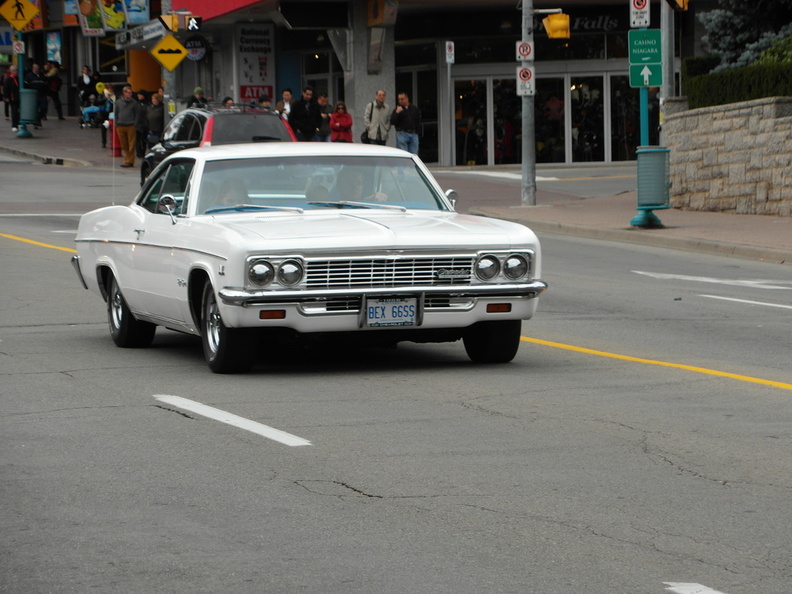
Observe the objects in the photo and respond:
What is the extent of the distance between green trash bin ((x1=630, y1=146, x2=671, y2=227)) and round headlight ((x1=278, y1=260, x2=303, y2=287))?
575 inches

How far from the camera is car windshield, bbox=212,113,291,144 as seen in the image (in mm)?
26531

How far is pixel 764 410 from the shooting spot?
867 centimetres

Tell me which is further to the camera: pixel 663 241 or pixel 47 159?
pixel 47 159

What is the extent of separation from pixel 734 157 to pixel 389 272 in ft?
58.0

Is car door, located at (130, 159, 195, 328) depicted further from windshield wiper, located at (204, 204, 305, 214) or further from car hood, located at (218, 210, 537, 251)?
car hood, located at (218, 210, 537, 251)

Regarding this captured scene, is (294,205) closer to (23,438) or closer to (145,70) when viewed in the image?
(23,438)

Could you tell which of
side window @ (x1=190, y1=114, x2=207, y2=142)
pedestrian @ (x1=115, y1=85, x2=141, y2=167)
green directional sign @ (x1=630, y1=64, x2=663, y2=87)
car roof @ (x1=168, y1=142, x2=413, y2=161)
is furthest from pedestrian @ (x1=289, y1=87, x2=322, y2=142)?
car roof @ (x1=168, y1=142, x2=413, y2=161)

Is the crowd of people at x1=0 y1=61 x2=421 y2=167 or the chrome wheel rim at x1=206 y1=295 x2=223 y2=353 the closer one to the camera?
the chrome wheel rim at x1=206 y1=295 x2=223 y2=353

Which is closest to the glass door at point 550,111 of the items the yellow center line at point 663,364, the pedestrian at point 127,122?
the pedestrian at point 127,122

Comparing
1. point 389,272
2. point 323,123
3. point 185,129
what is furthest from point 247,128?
point 389,272

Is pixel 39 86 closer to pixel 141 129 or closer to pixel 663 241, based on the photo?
pixel 141 129

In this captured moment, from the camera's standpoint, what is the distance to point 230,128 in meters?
26.6

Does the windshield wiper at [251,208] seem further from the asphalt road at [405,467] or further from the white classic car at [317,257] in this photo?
the asphalt road at [405,467]

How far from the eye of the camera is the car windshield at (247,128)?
2653 cm
